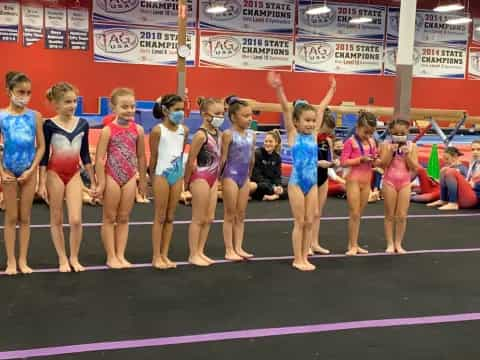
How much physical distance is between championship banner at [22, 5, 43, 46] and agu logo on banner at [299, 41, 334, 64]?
8047 mm

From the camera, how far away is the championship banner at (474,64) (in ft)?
70.6

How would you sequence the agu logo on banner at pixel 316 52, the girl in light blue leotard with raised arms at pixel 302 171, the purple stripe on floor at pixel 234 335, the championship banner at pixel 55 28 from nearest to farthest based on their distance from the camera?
the purple stripe on floor at pixel 234 335, the girl in light blue leotard with raised arms at pixel 302 171, the championship banner at pixel 55 28, the agu logo on banner at pixel 316 52

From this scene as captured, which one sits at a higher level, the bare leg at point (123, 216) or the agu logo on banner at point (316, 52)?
the agu logo on banner at point (316, 52)

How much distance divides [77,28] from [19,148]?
43.9 feet

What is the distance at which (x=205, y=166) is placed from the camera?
4.98 meters

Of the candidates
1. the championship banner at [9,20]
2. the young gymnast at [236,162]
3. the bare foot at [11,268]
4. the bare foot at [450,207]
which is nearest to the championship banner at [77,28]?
the championship banner at [9,20]

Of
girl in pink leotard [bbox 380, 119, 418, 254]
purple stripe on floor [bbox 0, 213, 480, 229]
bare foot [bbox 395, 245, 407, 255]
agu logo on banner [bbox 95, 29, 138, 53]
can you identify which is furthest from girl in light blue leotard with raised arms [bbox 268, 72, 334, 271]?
agu logo on banner [bbox 95, 29, 138, 53]

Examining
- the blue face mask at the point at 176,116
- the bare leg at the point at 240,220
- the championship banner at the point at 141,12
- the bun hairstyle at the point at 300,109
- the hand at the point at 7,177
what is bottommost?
the bare leg at the point at 240,220

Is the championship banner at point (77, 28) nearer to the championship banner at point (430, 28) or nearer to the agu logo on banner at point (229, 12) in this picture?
the agu logo on banner at point (229, 12)

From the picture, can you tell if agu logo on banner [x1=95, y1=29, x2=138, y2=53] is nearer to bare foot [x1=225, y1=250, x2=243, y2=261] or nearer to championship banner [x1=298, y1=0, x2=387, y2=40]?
championship banner [x1=298, y1=0, x2=387, y2=40]

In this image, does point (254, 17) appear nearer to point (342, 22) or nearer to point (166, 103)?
point (342, 22)

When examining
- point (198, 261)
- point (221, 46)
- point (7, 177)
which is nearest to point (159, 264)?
point (198, 261)

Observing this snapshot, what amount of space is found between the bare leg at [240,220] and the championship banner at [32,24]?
519 inches

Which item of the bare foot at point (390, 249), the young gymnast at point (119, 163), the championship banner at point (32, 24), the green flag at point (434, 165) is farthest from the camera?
the championship banner at point (32, 24)
